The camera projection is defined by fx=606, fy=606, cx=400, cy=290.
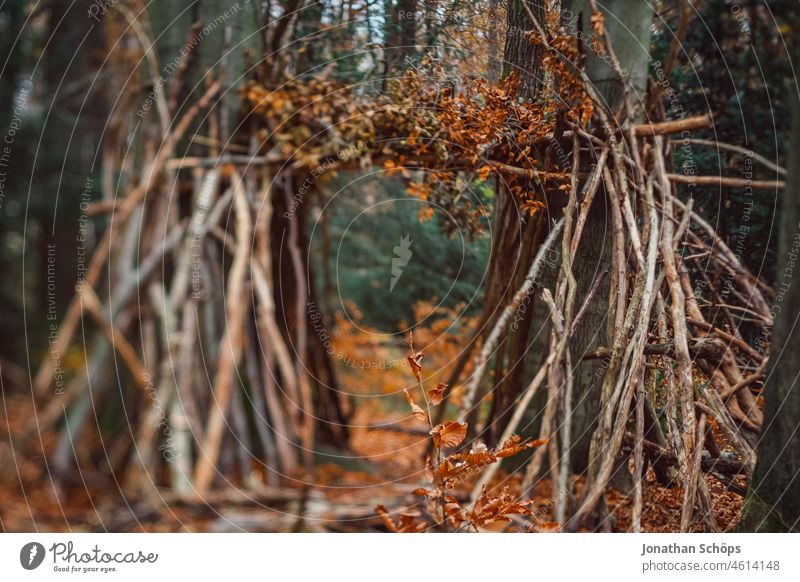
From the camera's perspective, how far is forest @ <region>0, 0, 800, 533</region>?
1.66 metres

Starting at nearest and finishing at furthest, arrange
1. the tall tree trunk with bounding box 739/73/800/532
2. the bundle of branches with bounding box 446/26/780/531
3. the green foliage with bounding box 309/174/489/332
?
the tall tree trunk with bounding box 739/73/800/532 → the bundle of branches with bounding box 446/26/780/531 → the green foliage with bounding box 309/174/489/332

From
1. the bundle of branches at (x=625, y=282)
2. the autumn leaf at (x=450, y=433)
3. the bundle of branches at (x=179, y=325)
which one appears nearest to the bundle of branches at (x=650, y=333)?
the bundle of branches at (x=625, y=282)

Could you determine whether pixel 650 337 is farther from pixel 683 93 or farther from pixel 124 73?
pixel 124 73

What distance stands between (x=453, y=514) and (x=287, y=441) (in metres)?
0.75

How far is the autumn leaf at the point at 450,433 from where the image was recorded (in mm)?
1587

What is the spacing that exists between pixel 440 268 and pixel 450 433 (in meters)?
0.59

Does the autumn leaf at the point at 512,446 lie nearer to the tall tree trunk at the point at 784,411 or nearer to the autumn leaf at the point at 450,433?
the autumn leaf at the point at 450,433

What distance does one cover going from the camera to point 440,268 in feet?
6.51

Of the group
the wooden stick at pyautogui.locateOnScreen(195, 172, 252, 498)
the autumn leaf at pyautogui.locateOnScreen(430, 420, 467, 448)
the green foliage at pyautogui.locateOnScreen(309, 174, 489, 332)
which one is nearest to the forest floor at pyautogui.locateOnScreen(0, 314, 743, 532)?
the wooden stick at pyautogui.locateOnScreen(195, 172, 252, 498)

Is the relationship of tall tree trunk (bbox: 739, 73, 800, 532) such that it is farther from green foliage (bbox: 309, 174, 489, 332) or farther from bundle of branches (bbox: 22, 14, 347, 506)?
bundle of branches (bbox: 22, 14, 347, 506)

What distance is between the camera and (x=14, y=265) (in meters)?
2.17

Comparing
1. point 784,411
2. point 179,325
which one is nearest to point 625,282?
point 784,411
